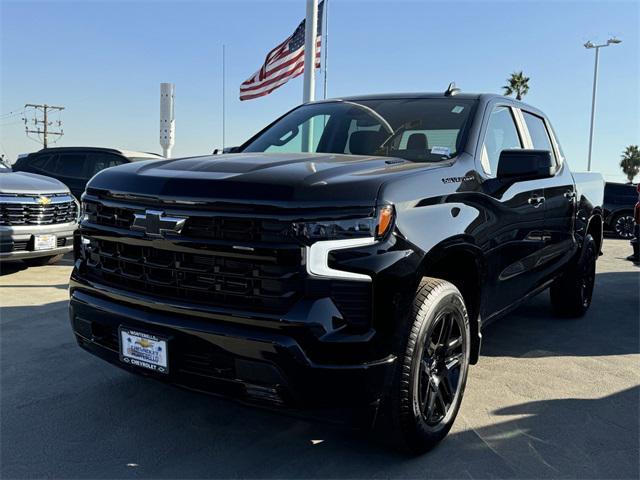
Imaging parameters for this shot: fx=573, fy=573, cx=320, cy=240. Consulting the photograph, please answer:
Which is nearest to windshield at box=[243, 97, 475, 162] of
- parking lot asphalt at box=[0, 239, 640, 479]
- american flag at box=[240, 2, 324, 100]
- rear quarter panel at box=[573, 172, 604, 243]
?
parking lot asphalt at box=[0, 239, 640, 479]

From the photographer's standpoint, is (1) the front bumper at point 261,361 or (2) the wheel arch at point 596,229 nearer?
(1) the front bumper at point 261,361

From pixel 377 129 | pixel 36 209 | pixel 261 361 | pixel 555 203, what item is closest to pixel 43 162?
pixel 36 209

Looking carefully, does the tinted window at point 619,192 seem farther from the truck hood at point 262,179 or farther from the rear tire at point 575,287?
the truck hood at point 262,179

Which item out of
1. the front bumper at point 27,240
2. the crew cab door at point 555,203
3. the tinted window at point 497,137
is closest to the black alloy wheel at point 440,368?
the tinted window at point 497,137

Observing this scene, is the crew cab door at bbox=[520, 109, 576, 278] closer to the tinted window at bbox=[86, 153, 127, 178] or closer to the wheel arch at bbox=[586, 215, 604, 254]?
the wheel arch at bbox=[586, 215, 604, 254]

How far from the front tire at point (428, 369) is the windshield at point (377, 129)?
0.90 metres

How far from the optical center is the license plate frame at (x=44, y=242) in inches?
261

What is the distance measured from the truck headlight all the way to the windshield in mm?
1017

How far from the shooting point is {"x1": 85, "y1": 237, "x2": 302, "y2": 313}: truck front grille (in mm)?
2244

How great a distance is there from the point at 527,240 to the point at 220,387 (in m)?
2.37

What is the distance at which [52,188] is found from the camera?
23.3ft

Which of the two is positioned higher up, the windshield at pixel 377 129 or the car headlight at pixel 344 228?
the windshield at pixel 377 129

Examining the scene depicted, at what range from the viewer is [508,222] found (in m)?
3.45

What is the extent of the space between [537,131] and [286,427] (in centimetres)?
310
